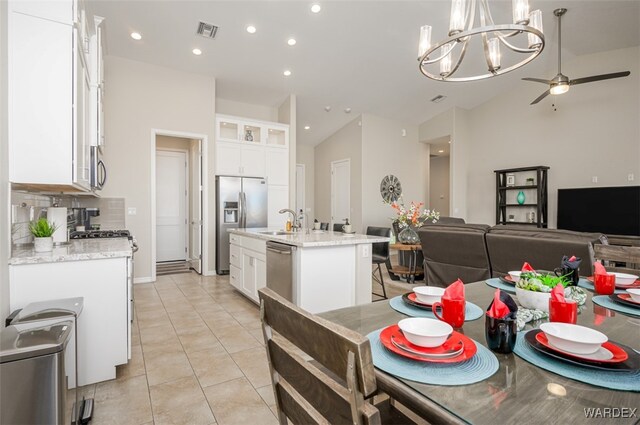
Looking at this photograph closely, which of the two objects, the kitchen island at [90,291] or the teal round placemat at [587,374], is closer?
the teal round placemat at [587,374]

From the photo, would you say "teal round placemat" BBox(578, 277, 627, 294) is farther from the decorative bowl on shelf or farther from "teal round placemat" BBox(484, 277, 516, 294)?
the decorative bowl on shelf

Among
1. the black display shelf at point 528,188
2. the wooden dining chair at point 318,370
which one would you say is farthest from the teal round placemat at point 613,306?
the black display shelf at point 528,188

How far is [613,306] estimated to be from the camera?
1229 mm

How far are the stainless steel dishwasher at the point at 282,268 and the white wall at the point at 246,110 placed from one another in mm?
4187

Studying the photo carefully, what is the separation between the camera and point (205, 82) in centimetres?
537

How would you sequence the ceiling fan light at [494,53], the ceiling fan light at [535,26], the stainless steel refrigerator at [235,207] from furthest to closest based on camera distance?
the stainless steel refrigerator at [235,207] → the ceiling fan light at [494,53] → the ceiling fan light at [535,26]

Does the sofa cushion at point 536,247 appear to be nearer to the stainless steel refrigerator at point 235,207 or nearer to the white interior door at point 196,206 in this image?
the stainless steel refrigerator at point 235,207

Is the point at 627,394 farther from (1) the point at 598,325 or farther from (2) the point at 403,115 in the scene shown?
(2) the point at 403,115

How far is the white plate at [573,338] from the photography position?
80 centimetres

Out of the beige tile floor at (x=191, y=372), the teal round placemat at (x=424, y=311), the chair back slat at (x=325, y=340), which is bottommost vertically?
the beige tile floor at (x=191, y=372)

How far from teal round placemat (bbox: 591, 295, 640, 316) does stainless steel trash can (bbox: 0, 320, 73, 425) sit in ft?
6.94

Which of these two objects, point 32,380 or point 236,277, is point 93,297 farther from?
point 236,277

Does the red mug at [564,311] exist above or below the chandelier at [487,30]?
below

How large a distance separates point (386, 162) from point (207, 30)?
16.6 ft
